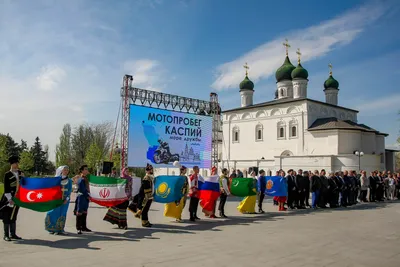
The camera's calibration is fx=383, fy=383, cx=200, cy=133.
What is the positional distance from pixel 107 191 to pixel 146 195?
1231mm

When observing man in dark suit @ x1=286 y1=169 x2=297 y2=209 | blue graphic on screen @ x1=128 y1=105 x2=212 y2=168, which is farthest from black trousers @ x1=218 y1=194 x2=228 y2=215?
blue graphic on screen @ x1=128 y1=105 x2=212 y2=168

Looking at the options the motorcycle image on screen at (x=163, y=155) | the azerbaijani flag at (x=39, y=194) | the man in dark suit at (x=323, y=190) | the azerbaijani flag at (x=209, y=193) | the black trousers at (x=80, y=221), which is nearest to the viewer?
the azerbaijani flag at (x=39, y=194)

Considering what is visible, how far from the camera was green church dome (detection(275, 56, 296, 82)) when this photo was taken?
57344mm

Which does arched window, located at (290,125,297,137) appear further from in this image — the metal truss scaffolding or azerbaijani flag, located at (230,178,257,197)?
azerbaijani flag, located at (230,178,257,197)

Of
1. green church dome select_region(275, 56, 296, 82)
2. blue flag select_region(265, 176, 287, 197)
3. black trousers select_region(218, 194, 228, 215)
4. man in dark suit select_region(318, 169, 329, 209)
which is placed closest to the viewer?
black trousers select_region(218, 194, 228, 215)

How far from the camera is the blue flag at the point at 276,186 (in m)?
16.3

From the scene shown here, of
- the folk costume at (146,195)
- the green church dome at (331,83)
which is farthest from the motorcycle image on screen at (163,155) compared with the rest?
the green church dome at (331,83)

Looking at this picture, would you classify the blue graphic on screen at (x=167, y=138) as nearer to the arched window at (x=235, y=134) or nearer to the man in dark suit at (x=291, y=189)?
the man in dark suit at (x=291, y=189)

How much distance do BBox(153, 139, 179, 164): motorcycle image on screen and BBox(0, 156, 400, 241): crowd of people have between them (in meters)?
10.3

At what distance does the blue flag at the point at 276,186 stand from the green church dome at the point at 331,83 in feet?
149

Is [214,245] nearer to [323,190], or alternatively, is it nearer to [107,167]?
[323,190]

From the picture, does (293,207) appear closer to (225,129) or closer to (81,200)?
(81,200)

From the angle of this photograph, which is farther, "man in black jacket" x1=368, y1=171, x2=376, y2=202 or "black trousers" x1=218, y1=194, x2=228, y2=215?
"man in black jacket" x1=368, y1=171, x2=376, y2=202

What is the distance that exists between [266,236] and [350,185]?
39.1ft
